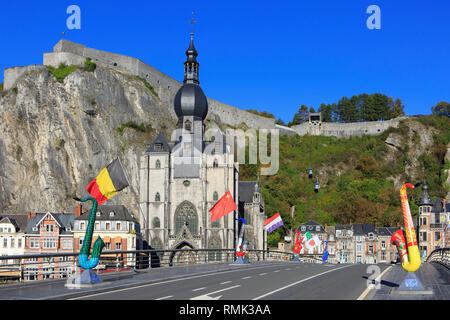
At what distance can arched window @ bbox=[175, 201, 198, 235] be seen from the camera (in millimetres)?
63281

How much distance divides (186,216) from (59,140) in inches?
972

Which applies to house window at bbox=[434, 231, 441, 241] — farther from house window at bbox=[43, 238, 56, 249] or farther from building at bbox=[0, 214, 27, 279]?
building at bbox=[0, 214, 27, 279]

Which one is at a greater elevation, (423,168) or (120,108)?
(120,108)

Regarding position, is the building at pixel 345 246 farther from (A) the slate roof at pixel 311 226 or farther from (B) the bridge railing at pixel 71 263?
(B) the bridge railing at pixel 71 263

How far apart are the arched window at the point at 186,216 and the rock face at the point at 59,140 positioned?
1335cm

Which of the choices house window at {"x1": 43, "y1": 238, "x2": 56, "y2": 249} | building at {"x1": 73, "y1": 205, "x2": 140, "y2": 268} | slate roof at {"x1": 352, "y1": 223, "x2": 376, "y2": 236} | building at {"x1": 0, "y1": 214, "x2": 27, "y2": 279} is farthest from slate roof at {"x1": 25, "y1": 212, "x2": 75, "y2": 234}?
slate roof at {"x1": 352, "y1": 223, "x2": 376, "y2": 236}

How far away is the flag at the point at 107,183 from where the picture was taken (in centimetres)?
1561

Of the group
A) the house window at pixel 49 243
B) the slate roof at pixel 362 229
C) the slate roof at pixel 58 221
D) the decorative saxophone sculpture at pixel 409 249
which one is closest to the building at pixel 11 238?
the slate roof at pixel 58 221

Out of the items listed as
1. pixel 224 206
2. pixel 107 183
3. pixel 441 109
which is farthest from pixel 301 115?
pixel 107 183

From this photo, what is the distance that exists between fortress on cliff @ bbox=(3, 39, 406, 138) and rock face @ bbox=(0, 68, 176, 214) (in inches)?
142

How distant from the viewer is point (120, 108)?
86625mm

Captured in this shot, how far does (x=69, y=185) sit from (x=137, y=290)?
63.2 metres
